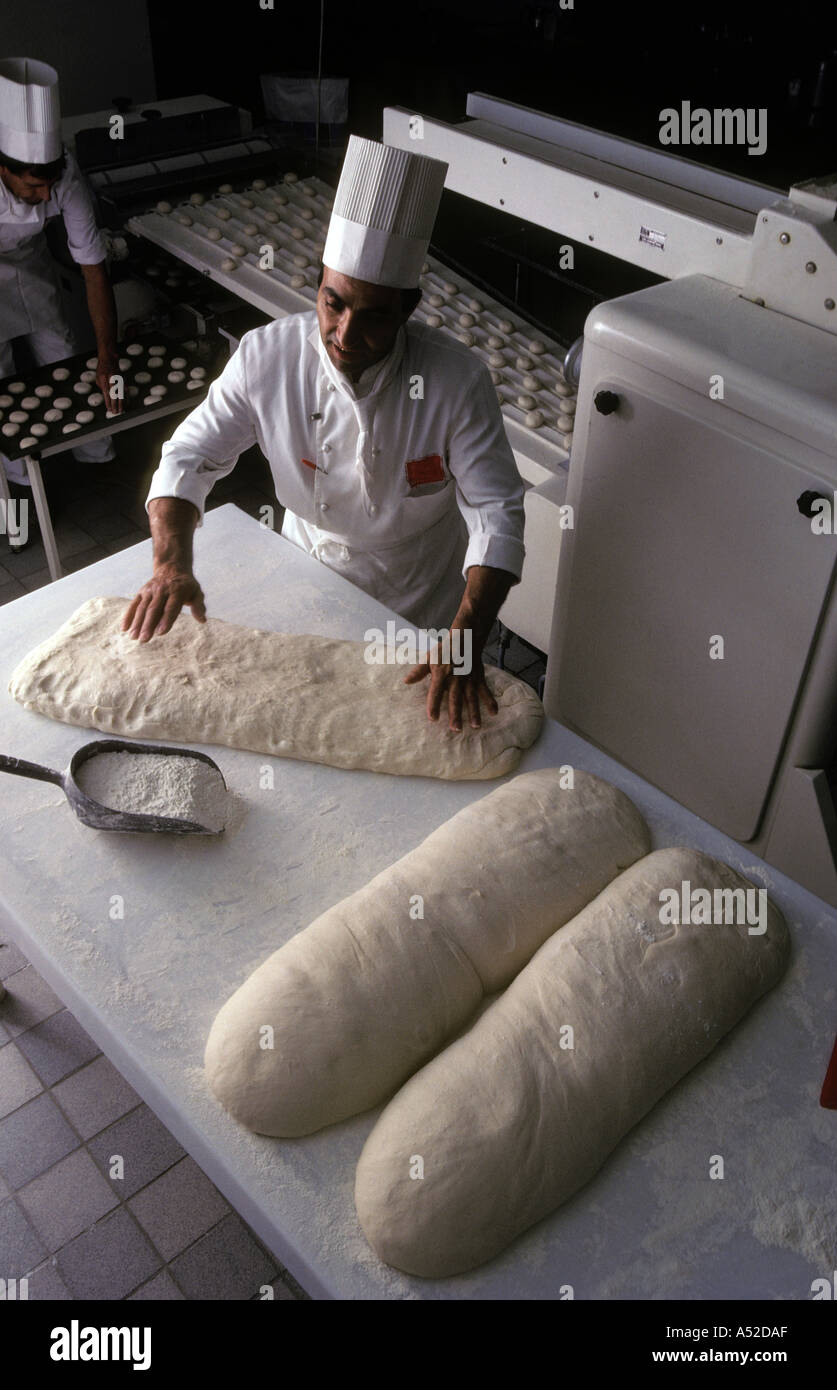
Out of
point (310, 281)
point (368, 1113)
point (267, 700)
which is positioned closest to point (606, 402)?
point (267, 700)

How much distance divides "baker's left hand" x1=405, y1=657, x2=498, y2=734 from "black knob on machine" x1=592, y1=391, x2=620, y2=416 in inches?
29.9

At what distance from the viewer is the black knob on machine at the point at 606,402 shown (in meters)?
2.32

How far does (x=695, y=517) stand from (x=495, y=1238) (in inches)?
62.4

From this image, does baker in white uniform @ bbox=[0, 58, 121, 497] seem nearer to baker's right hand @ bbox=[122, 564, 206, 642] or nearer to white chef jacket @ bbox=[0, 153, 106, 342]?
white chef jacket @ bbox=[0, 153, 106, 342]

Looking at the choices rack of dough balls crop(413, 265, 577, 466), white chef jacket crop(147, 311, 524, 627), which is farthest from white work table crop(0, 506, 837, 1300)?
rack of dough balls crop(413, 265, 577, 466)

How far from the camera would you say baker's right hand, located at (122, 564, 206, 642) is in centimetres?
202

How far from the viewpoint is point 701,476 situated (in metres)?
2.24

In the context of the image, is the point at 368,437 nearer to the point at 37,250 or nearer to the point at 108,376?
the point at 108,376

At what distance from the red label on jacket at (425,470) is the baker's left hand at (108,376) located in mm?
1927

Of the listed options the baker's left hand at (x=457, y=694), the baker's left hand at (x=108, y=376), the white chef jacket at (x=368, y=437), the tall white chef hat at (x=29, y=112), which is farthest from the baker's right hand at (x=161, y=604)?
the tall white chef hat at (x=29, y=112)

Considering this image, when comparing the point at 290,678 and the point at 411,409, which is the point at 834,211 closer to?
the point at 411,409

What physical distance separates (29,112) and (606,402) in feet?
7.82

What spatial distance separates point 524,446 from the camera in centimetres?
310

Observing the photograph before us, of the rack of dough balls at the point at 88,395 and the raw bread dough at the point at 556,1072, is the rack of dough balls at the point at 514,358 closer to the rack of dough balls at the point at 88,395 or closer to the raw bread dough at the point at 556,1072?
the rack of dough balls at the point at 88,395
